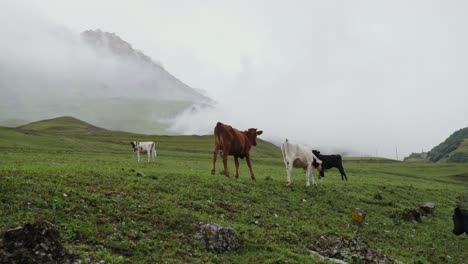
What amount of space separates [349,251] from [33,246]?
9.41 metres

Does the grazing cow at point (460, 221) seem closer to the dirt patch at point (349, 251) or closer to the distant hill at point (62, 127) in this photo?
the dirt patch at point (349, 251)

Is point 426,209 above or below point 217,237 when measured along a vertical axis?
below

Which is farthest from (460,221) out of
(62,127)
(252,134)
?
(62,127)

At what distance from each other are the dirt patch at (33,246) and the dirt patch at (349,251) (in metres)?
8.05

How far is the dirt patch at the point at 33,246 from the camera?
294 inches

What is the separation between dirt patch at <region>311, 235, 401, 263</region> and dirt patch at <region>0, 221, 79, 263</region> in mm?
8051

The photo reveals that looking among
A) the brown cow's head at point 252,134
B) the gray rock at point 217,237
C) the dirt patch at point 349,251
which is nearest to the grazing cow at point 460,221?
the dirt patch at point 349,251

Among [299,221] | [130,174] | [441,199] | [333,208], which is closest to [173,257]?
[299,221]

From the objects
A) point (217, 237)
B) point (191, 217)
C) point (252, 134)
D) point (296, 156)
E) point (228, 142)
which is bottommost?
point (217, 237)

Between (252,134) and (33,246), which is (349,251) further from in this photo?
(252,134)

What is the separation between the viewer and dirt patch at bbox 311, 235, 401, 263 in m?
11.7

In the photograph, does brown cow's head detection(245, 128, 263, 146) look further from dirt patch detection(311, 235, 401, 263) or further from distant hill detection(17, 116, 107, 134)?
distant hill detection(17, 116, 107, 134)

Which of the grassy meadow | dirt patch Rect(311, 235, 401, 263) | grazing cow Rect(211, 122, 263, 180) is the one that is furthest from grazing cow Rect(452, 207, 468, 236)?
grazing cow Rect(211, 122, 263, 180)

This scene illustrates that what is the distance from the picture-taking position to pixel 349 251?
1191 centimetres
